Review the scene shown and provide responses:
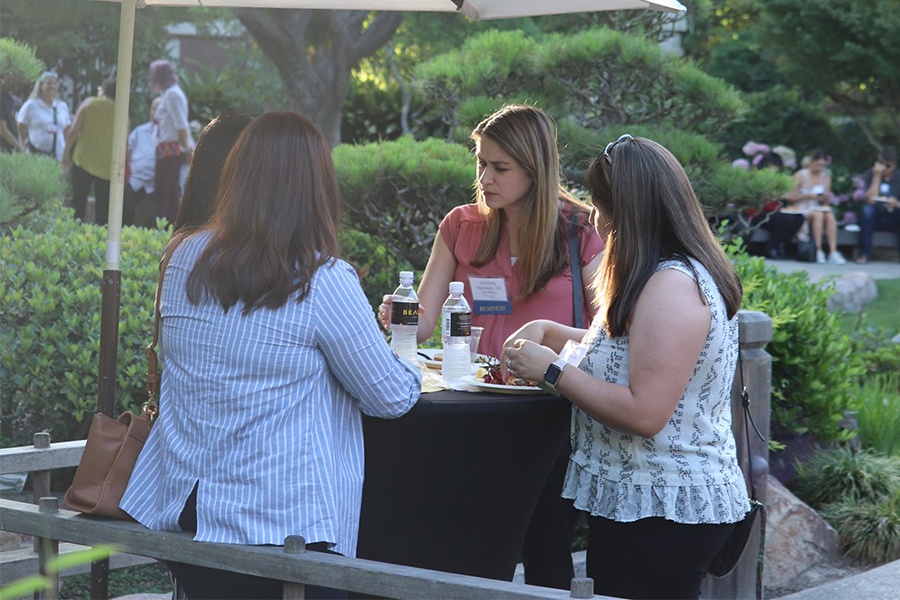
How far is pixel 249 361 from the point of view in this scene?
2.38 m

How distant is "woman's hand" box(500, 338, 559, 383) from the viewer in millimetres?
2842

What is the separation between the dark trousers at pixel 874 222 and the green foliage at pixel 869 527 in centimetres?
1288

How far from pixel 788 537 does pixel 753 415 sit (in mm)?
814

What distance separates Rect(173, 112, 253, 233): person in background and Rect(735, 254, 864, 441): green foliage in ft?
11.1

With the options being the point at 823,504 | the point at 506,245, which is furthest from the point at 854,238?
the point at 506,245

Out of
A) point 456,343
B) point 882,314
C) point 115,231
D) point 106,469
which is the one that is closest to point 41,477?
point 115,231

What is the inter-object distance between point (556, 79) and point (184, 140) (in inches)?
197

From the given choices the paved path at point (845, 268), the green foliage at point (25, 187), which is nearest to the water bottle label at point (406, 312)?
the green foliage at point (25, 187)

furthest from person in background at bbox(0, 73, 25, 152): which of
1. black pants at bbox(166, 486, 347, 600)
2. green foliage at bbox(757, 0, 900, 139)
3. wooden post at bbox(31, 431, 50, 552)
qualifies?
green foliage at bbox(757, 0, 900, 139)

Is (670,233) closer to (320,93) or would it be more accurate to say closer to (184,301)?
(184,301)

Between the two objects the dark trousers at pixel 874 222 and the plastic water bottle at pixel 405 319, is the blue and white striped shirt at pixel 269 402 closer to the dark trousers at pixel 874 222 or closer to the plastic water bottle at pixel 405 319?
the plastic water bottle at pixel 405 319

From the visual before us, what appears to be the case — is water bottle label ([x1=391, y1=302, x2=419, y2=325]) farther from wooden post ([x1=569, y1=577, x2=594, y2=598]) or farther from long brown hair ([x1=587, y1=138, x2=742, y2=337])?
wooden post ([x1=569, y1=577, x2=594, y2=598])

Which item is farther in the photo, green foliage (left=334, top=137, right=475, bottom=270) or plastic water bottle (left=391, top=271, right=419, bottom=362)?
green foliage (left=334, top=137, right=475, bottom=270)

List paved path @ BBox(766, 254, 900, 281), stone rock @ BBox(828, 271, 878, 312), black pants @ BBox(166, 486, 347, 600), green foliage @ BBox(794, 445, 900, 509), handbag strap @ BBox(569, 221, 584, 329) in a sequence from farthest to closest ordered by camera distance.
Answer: paved path @ BBox(766, 254, 900, 281)
stone rock @ BBox(828, 271, 878, 312)
green foliage @ BBox(794, 445, 900, 509)
handbag strap @ BBox(569, 221, 584, 329)
black pants @ BBox(166, 486, 347, 600)
